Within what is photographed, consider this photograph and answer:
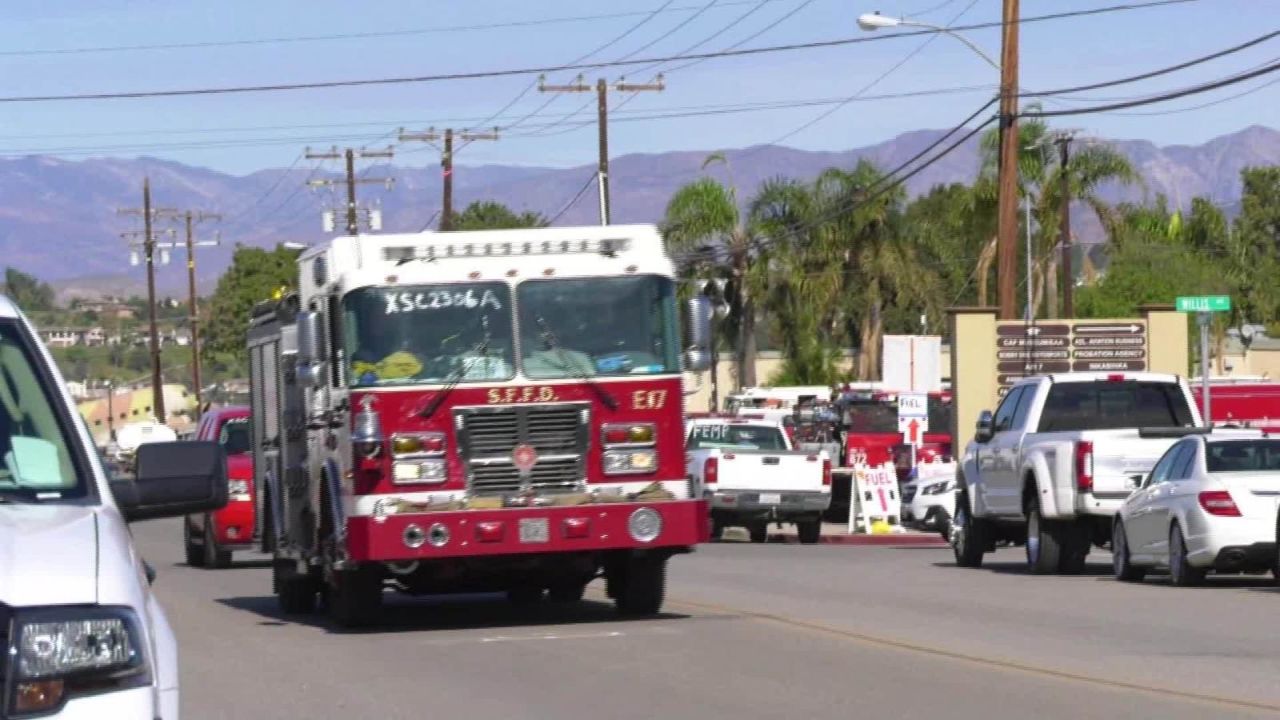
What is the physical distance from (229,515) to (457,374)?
36.8ft

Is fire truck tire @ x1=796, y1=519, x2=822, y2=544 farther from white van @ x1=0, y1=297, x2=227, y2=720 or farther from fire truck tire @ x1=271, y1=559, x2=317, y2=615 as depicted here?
white van @ x1=0, y1=297, x2=227, y2=720

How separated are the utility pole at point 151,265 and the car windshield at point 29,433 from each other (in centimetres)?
7458

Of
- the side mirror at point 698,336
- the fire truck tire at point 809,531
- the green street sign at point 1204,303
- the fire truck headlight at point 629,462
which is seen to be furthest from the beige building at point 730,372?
the fire truck headlight at point 629,462

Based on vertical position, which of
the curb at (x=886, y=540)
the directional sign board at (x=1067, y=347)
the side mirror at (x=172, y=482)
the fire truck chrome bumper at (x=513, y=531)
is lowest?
the curb at (x=886, y=540)

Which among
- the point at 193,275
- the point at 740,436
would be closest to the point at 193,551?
the point at 740,436

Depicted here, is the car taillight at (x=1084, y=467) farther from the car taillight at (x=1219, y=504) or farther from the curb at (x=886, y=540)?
the curb at (x=886, y=540)

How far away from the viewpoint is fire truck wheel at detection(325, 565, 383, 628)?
17719 millimetres

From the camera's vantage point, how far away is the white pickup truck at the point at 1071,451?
23906mm

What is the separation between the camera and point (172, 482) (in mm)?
7297

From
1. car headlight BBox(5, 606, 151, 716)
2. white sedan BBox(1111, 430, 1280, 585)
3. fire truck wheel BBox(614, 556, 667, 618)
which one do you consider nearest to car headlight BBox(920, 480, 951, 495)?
white sedan BBox(1111, 430, 1280, 585)

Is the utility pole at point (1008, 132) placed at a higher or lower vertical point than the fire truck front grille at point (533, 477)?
higher

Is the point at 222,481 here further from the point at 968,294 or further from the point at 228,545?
the point at 968,294

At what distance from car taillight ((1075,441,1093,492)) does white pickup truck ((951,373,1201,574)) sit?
1 centimetres

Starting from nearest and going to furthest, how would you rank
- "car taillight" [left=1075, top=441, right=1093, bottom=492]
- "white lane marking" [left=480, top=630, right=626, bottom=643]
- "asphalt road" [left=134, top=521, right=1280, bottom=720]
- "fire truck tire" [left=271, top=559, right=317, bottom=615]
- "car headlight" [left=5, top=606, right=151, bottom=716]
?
"car headlight" [left=5, top=606, right=151, bottom=716]
"asphalt road" [left=134, top=521, right=1280, bottom=720]
"white lane marking" [left=480, top=630, right=626, bottom=643]
"fire truck tire" [left=271, top=559, right=317, bottom=615]
"car taillight" [left=1075, top=441, right=1093, bottom=492]
